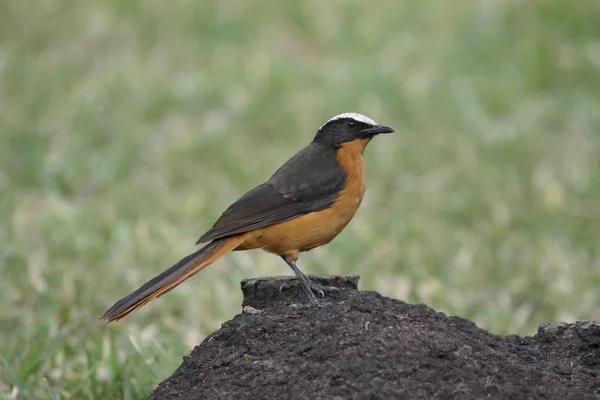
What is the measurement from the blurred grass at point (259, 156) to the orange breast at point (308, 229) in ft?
2.87

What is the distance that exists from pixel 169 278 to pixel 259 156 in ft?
16.4

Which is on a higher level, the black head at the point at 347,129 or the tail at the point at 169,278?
the black head at the point at 347,129

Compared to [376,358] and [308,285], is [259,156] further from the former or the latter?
[376,358]

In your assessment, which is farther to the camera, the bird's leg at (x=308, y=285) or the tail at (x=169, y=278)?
the bird's leg at (x=308, y=285)

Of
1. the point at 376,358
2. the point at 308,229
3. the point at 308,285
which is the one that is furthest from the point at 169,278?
the point at 376,358

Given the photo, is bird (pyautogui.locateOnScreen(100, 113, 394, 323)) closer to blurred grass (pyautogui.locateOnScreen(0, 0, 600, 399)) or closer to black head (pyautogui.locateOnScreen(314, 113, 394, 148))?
black head (pyautogui.locateOnScreen(314, 113, 394, 148))

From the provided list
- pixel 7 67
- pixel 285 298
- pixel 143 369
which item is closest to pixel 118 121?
pixel 7 67

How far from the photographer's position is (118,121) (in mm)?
9320

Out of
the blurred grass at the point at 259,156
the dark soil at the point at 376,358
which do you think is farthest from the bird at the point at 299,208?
the blurred grass at the point at 259,156

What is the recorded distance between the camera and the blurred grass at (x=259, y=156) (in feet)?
20.3

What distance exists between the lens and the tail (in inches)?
152

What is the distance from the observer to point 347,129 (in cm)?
479

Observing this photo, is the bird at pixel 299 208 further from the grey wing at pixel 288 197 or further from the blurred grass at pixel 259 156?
the blurred grass at pixel 259 156

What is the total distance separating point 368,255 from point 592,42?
16.5 ft
